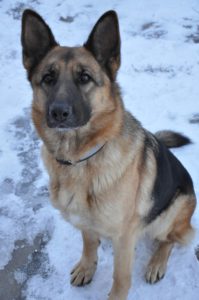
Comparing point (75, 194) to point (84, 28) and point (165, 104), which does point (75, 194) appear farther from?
point (84, 28)

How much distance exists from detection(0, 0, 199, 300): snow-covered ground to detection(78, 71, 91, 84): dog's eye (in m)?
1.69

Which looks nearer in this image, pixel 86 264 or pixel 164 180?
pixel 164 180

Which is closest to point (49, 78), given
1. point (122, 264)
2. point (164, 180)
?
point (164, 180)

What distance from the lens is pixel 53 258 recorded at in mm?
3891

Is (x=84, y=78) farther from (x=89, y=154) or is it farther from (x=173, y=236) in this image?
(x=173, y=236)

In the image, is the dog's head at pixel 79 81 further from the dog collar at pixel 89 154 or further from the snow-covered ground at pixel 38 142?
the snow-covered ground at pixel 38 142

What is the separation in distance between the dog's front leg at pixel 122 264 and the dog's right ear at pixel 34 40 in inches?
57.8

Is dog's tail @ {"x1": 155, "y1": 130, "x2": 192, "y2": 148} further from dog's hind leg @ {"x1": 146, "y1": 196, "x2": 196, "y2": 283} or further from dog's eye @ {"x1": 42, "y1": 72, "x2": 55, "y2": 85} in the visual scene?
dog's eye @ {"x1": 42, "y1": 72, "x2": 55, "y2": 85}

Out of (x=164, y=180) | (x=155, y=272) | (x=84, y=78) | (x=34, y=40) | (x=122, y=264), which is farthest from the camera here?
(x=155, y=272)

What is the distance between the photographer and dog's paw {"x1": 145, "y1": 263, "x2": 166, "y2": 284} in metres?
3.68

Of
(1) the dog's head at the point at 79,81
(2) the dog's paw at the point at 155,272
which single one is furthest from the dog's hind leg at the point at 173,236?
(1) the dog's head at the point at 79,81

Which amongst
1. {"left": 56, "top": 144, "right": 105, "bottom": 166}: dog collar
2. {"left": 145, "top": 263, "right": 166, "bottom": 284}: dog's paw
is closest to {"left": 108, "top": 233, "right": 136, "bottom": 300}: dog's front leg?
{"left": 145, "top": 263, "right": 166, "bottom": 284}: dog's paw

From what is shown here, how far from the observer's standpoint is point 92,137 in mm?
3008

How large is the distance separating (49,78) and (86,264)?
171 centimetres
